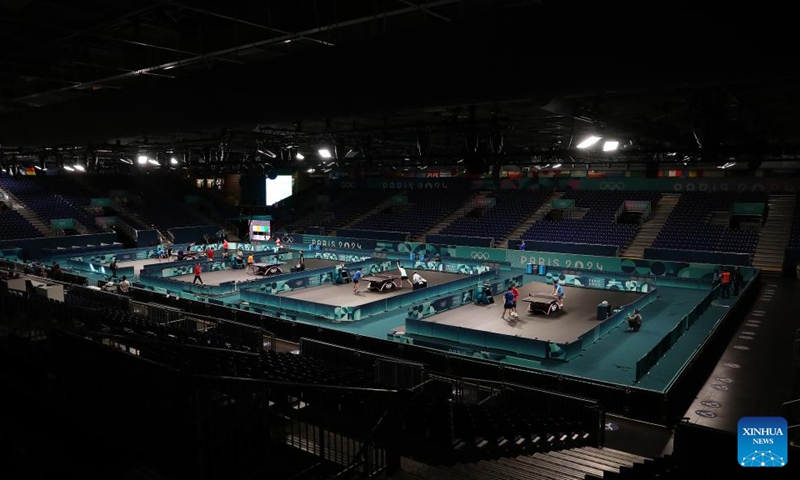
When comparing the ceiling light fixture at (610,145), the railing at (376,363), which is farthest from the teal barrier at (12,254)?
the ceiling light fixture at (610,145)

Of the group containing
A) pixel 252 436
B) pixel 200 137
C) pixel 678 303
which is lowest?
pixel 678 303

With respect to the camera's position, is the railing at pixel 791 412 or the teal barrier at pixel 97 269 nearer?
the railing at pixel 791 412

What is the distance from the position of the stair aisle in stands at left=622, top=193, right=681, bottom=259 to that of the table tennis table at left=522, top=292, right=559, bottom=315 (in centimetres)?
1391

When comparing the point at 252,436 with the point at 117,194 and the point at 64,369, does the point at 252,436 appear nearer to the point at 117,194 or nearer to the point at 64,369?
the point at 64,369

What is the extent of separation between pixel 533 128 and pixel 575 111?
7.05m

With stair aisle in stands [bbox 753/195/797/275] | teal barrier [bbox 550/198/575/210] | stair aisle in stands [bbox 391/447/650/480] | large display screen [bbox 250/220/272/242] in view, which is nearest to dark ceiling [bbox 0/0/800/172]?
stair aisle in stands [bbox 391/447/650/480]

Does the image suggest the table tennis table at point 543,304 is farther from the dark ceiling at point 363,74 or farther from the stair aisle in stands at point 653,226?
the stair aisle in stands at point 653,226

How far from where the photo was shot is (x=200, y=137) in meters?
18.3

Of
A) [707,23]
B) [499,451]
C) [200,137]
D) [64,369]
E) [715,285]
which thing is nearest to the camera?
[707,23]

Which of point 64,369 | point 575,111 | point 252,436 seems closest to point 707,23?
point 575,111

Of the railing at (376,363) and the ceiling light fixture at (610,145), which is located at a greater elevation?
the ceiling light fixture at (610,145)

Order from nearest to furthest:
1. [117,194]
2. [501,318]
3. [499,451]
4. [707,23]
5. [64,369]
Result: [707,23]
[64,369]
[499,451]
[501,318]
[117,194]

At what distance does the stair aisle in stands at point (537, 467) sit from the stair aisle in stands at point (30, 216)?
40.6 m

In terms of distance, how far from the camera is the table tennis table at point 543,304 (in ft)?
65.4
